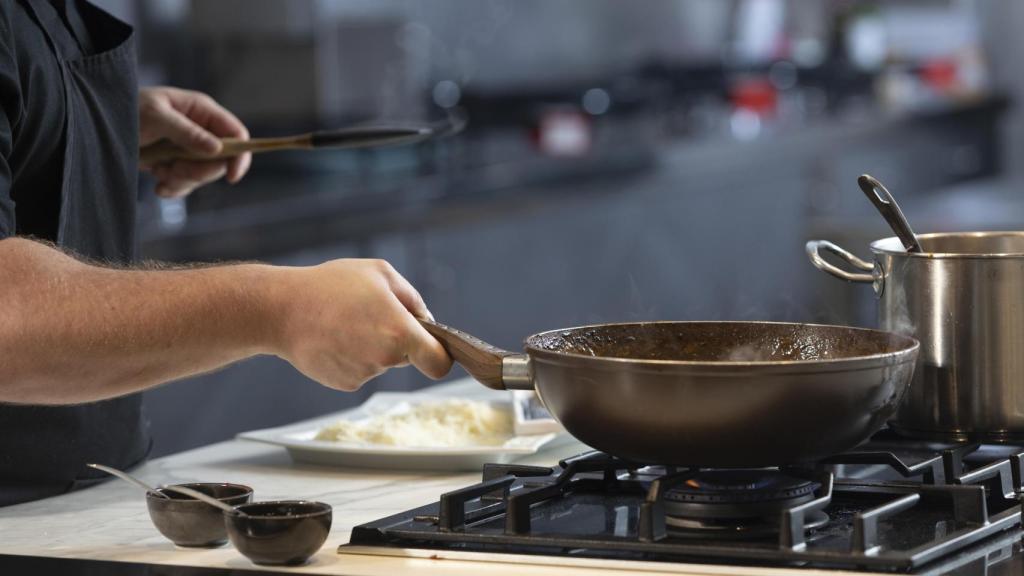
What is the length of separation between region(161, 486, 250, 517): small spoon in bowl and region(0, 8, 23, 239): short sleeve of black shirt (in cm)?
28

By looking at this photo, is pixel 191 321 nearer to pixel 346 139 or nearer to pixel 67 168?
pixel 67 168

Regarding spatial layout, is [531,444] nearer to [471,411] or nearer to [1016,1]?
[471,411]

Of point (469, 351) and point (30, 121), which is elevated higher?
point (30, 121)

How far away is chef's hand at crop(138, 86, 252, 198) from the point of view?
1.66 metres

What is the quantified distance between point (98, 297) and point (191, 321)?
73 millimetres

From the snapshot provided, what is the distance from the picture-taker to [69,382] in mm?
1097

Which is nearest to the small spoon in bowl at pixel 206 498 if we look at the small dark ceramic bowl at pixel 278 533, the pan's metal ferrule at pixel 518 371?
the small dark ceramic bowl at pixel 278 533

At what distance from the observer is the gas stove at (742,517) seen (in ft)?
3.11

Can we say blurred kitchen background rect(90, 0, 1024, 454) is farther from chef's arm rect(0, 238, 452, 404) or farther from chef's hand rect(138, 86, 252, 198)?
chef's hand rect(138, 86, 252, 198)

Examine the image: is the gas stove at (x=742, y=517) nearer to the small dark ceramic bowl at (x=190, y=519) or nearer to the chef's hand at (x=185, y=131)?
the small dark ceramic bowl at (x=190, y=519)

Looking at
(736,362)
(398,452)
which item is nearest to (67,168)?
(398,452)

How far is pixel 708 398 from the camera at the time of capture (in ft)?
3.22

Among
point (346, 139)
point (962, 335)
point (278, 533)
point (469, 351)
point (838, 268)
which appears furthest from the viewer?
point (346, 139)

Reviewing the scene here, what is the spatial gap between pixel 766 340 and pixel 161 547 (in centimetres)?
51
